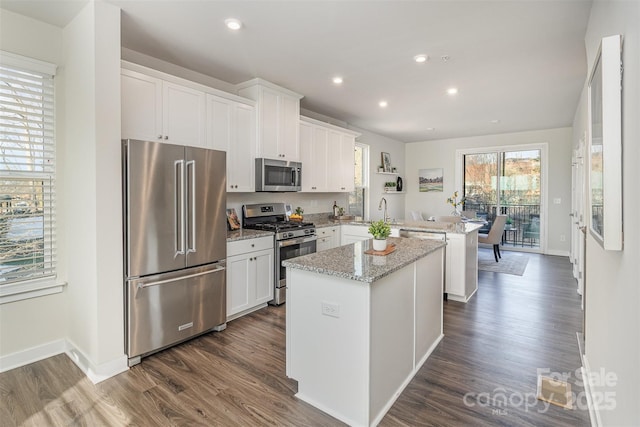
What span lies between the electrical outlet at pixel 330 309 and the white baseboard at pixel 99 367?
1682mm

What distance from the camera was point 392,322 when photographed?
82.5 inches

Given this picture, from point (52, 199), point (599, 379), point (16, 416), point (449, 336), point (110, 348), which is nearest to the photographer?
point (599, 379)

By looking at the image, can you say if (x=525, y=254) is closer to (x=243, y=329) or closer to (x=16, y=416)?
(x=243, y=329)

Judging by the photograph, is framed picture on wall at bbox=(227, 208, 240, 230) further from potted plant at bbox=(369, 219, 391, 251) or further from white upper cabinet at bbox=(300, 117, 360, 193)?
potted plant at bbox=(369, 219, 391, 251)

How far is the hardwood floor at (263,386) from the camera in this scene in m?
1.98

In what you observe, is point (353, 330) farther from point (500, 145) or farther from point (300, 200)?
point (500, 145)

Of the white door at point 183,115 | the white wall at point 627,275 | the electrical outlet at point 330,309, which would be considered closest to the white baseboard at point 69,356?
the electrical outlet at point 330,309

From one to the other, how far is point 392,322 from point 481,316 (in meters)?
2.03

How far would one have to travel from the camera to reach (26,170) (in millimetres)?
2582

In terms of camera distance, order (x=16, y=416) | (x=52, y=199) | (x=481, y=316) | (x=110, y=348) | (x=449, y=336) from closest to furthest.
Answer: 1. (x=16, y=416)
2. (x=110, y=348)
3. (x=52, y=199)
4. (x=449, y=336)
5. (x=481, y=316)

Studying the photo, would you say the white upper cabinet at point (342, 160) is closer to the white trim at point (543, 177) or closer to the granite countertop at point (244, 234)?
the granite countertop at point (244, 234)

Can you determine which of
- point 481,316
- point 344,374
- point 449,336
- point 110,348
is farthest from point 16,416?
point 481,316

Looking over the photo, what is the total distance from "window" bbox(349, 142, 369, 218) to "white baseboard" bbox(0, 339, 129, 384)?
15.6 ft

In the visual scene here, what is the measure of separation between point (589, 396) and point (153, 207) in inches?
130
